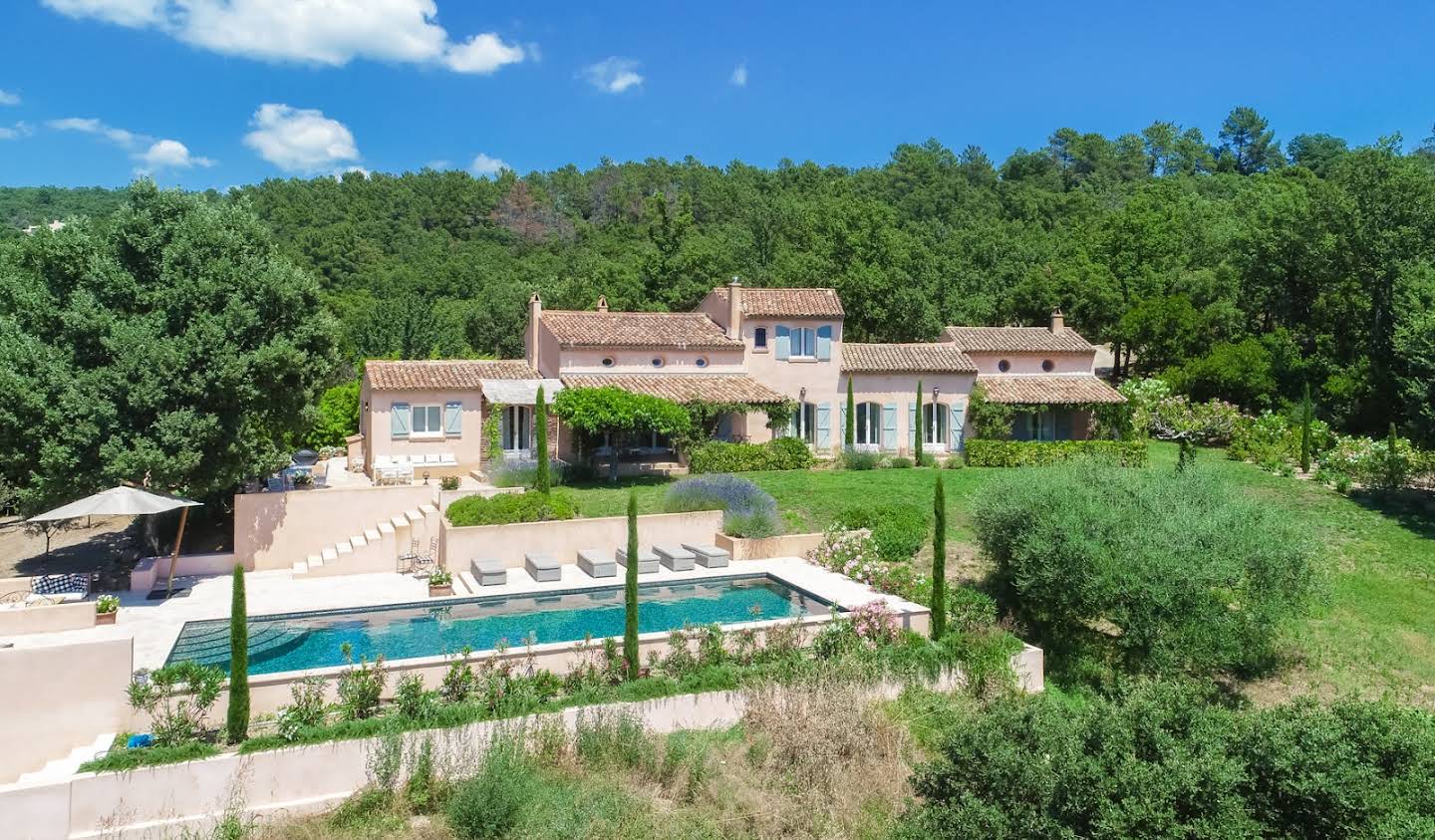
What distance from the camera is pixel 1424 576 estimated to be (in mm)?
21031

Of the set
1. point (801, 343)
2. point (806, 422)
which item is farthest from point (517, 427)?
point (801, 343)

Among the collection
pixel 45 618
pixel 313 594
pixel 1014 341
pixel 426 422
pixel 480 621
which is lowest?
pixel 480 621

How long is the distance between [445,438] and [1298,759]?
25.4 m

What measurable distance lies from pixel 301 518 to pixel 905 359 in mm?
21790

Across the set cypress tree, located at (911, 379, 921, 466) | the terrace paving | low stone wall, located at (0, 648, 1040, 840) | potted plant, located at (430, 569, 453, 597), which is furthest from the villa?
low stone wall, located at (0, 648, 1040, 840)

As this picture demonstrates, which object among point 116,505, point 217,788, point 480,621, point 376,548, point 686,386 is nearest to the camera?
point 217,788

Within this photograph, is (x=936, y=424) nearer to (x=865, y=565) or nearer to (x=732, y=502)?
(x=732, y=502)

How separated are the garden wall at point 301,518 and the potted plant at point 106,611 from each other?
4.77 metres

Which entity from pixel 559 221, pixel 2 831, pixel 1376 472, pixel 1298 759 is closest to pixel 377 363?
pixel 2 831

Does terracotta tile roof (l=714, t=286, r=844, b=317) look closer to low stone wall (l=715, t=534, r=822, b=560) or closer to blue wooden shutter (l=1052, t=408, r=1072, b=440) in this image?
blue wooden shutter (l=1052, t=408, r=1072, b=440)

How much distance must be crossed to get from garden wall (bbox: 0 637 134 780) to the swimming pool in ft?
7.97

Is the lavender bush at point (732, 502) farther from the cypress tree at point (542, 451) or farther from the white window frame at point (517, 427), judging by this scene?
the white window frame at point (517, 427)

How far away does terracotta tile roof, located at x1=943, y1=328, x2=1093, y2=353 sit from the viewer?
3616cm

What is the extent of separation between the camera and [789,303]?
34219 millimetres
